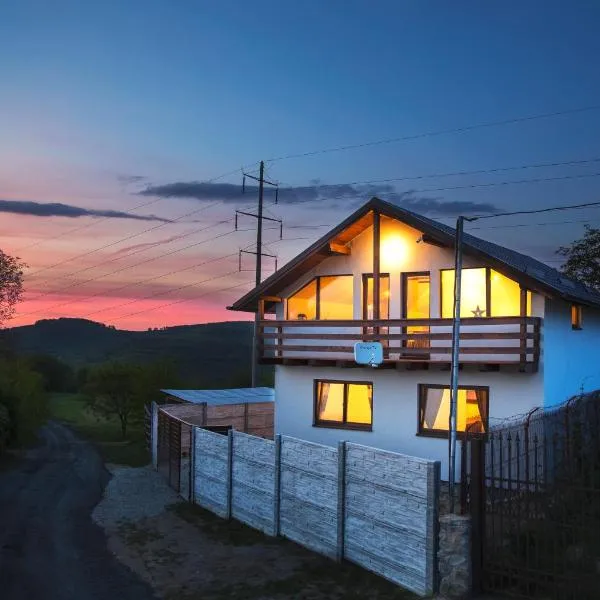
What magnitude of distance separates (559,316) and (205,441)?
11.1 meters

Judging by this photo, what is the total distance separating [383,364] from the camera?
71.4 ft

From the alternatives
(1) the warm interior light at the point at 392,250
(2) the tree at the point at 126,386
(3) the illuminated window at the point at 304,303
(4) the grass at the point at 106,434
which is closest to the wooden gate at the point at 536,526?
(1) the warm interior light at the point at 392,250

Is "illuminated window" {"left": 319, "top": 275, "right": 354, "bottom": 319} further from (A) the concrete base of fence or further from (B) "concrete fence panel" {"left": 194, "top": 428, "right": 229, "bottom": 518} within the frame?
(A) the concrete base of fence

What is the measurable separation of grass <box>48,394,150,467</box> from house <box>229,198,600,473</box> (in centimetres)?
1015

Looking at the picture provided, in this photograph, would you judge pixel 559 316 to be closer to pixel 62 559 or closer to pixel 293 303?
pixel 293 303

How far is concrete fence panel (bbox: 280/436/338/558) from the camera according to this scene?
1445cm

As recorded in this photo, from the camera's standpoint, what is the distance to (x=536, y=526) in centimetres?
1083

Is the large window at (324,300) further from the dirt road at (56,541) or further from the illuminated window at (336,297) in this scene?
the dirt road at (56,541)

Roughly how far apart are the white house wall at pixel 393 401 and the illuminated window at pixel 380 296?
1890mm

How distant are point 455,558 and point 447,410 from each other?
9925 mm

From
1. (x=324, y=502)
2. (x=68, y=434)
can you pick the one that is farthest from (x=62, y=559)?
(x=68, y=434)

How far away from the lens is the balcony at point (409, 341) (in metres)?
19.1

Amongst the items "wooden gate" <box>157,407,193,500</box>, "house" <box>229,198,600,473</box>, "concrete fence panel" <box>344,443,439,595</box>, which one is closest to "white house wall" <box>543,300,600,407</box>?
"house" <box>229,198,600,473</box>

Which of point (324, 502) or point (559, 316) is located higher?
point (559, 316)
